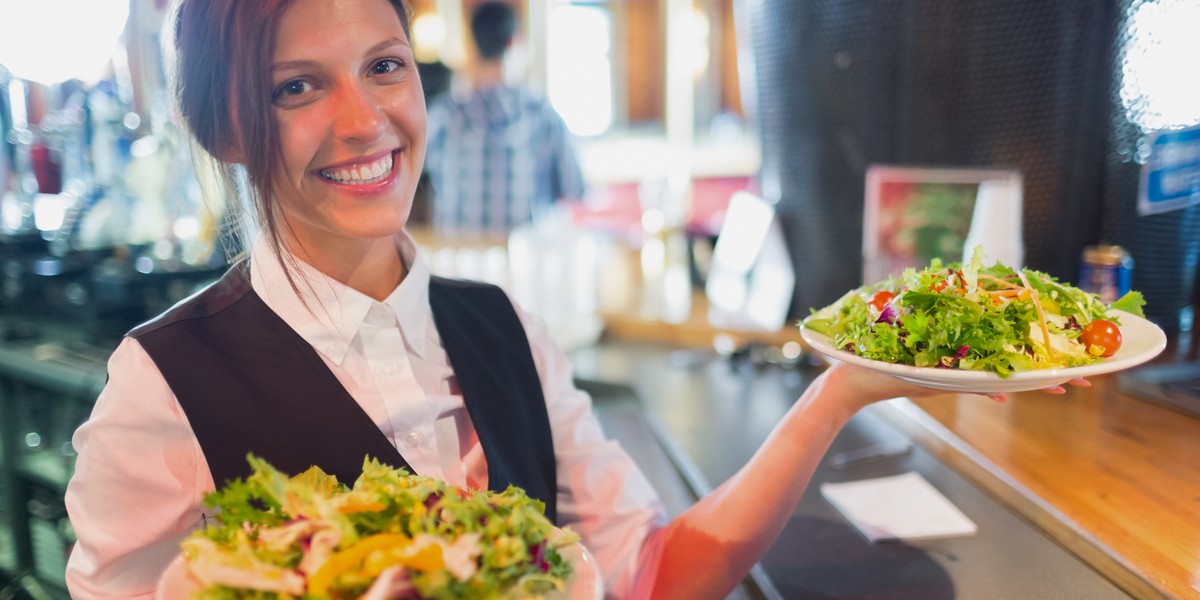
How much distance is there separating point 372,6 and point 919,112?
4.75ft

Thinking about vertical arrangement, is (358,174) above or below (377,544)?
above

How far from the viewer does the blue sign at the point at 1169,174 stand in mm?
1621

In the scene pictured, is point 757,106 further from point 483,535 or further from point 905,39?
point 483,535

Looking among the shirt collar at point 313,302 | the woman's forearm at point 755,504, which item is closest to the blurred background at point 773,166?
the shirt collar at point 313,302

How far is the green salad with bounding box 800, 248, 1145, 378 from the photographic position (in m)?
0.89

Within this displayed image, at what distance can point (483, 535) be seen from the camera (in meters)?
0.65

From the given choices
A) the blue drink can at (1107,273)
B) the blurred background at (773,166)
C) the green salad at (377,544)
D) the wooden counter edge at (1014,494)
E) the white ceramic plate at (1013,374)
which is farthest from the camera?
the blurred background at (773,166)

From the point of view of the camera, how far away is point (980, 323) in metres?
0.91

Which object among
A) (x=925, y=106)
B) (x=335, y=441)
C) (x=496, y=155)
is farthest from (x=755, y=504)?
(x=496, y=155)

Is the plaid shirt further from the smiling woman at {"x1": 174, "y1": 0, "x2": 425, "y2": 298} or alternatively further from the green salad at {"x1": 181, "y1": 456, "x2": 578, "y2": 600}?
the green salad at {"x1": 181, "y1": 456, "x2": 578, "y2": 600}

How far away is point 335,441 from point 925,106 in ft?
5.23

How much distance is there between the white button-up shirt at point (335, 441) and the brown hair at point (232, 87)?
0.37ft

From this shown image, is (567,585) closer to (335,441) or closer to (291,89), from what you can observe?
(335,441)

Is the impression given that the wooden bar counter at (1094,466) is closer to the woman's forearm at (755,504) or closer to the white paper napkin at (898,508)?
the white paper napkin at (898,508)
